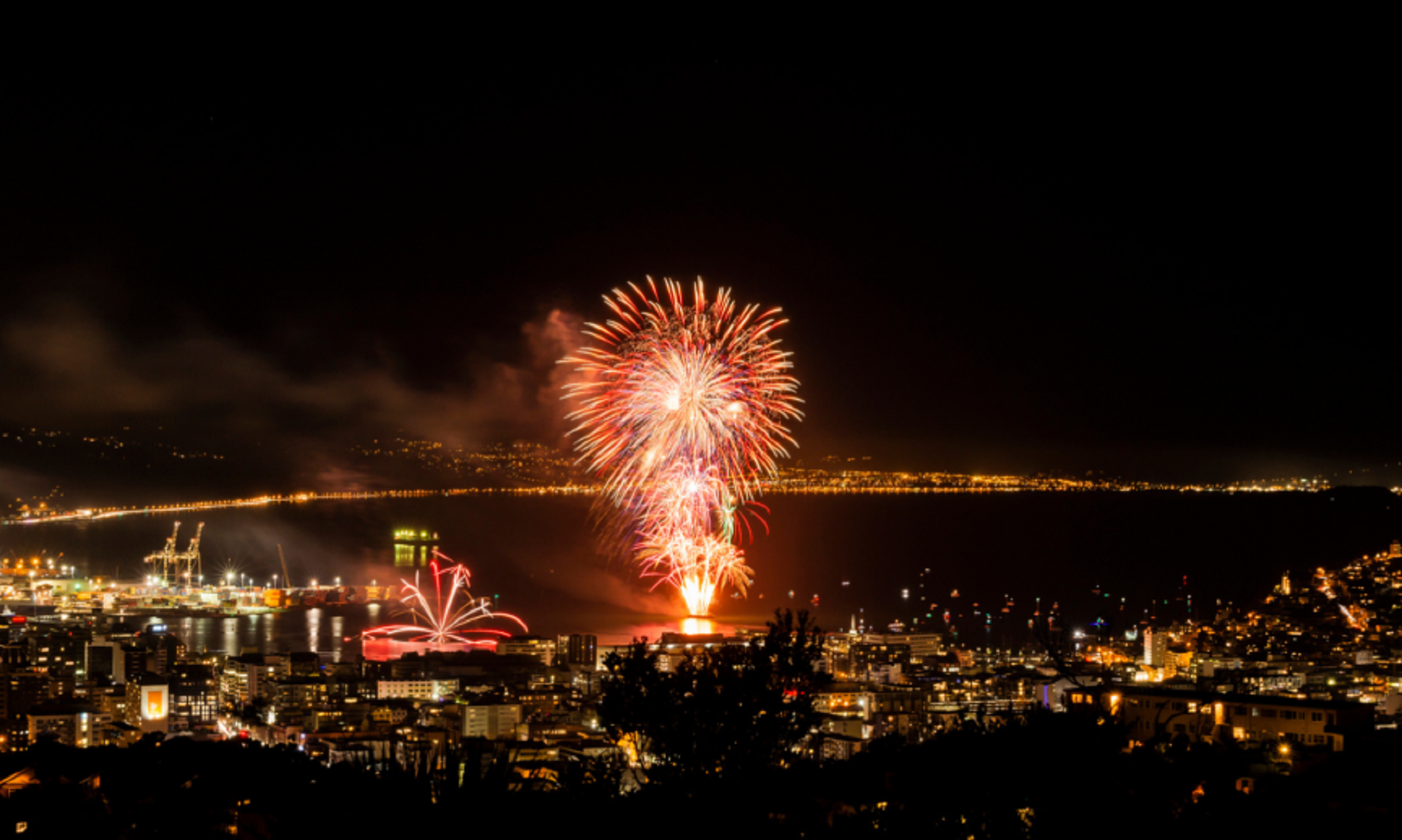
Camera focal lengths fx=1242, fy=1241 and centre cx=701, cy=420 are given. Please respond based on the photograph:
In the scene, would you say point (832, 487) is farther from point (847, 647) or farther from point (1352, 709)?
point (1352, 709)

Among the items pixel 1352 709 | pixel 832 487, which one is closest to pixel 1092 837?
pixel 1352 709

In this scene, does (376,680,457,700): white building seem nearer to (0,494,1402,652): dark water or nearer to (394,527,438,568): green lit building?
(0,494,1402,652): dark water

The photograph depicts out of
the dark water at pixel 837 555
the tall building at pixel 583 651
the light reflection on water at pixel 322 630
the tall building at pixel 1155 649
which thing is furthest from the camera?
the dark water at pixel 837 555

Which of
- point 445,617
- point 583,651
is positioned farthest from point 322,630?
point 583,651

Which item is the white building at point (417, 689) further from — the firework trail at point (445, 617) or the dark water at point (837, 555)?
the dark water at point (837, 555)

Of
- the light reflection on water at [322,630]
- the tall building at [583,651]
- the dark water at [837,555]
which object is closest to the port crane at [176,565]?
the dark water at [837,555]

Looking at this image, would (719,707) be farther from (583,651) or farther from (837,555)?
(837,555)

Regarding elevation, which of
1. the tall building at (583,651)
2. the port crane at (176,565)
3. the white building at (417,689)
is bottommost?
the white building at (417,689)

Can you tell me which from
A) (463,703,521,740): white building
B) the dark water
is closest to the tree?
(463,703,521,740): white building
